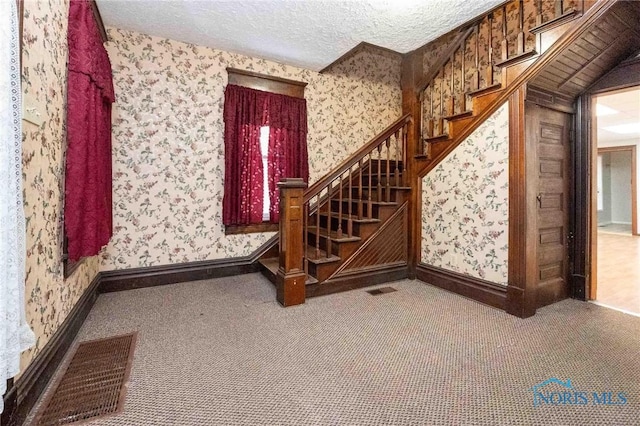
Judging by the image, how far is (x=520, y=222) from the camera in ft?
7.56

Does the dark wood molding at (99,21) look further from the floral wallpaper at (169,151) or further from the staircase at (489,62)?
the staircase at (489,62)

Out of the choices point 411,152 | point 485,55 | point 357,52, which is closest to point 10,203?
point 411,152

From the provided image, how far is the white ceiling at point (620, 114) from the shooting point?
3.84 metres

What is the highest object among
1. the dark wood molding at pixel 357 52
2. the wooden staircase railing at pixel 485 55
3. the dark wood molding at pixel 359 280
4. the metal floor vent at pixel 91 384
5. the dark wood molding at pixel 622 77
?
the dark wood molding at pixel 357 52

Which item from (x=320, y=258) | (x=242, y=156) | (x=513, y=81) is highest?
(x=513, y=81)

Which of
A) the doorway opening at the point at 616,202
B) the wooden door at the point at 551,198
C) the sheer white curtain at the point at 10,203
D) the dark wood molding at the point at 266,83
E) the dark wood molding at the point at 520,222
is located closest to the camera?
the sheer white curtain at the point at 10,203

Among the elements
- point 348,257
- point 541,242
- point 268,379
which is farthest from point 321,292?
point 541,242

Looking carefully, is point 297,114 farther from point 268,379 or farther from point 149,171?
point 268,379

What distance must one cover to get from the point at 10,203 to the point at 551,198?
131 inches

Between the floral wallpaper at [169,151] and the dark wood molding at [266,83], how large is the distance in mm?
84

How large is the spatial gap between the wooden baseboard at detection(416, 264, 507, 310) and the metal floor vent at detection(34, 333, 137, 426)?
2579 millimetres

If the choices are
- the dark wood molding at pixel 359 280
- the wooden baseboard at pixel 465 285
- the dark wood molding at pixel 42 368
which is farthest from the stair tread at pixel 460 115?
the dark wood molding at pixel 42 368

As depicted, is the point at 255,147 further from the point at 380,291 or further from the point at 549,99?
the point at 549,99

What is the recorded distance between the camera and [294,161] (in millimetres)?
3596
